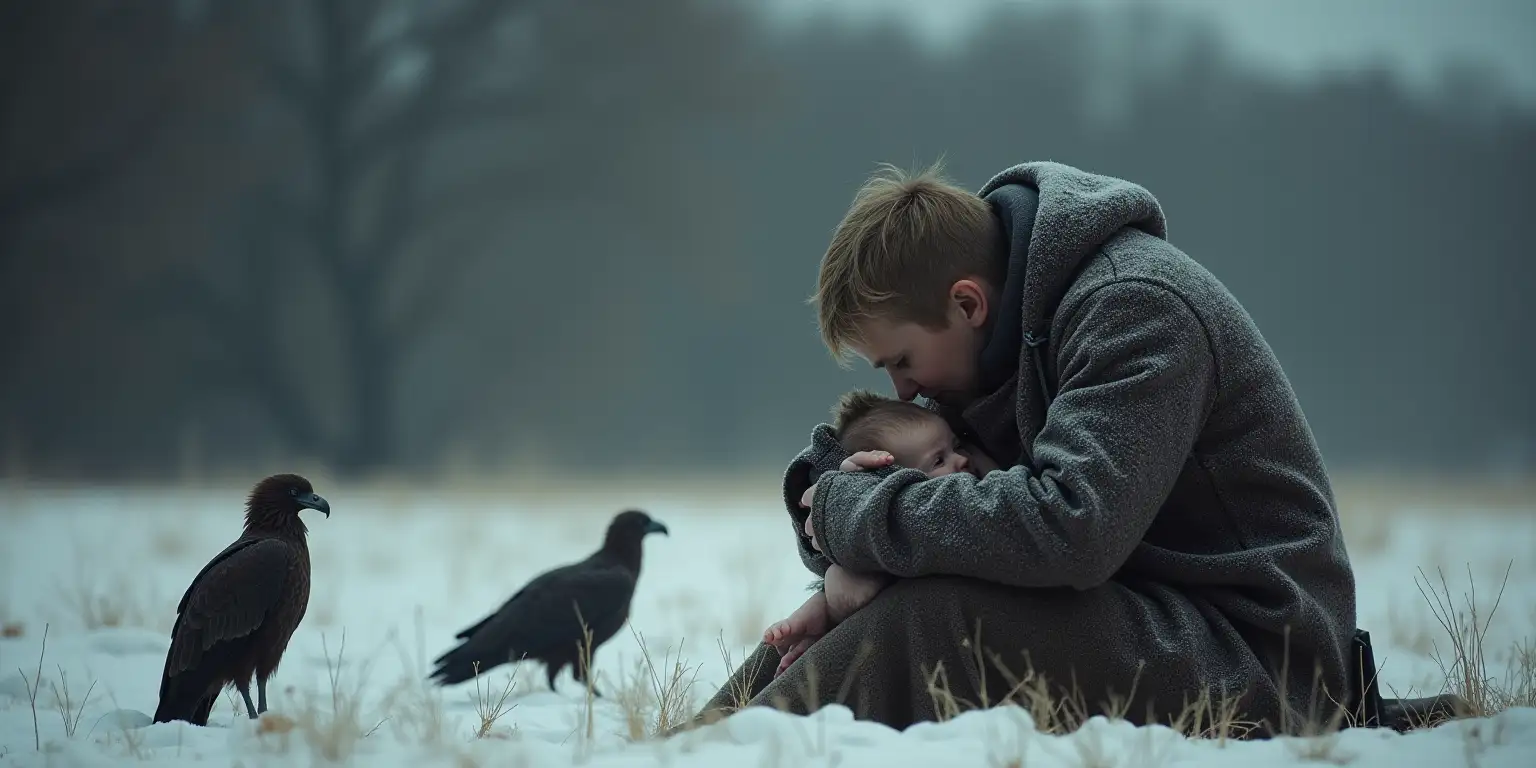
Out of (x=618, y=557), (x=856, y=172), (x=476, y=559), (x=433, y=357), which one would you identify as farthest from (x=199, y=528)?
(x=856, y=172)

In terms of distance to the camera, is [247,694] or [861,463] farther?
[247,694]

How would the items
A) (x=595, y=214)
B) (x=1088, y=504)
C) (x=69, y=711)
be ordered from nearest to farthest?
(x=1088, y=504), (x=69, y=711), (x=595, y=214)

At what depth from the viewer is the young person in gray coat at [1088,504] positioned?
2562mm

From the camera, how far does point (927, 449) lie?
3.19 meters

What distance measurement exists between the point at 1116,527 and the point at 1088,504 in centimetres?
8

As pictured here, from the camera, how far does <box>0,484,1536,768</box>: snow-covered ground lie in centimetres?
254

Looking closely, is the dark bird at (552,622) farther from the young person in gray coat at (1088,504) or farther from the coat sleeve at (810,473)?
the young person in gray coat at (1088,504)

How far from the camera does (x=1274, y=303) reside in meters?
22.5

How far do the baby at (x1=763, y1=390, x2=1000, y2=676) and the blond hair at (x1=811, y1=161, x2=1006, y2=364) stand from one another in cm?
27

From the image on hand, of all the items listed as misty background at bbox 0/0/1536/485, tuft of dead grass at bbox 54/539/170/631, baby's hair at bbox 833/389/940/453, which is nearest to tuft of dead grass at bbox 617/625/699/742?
baby's hair at bbox 833/389/940/453

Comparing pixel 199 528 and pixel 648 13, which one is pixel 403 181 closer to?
pixel 648 13

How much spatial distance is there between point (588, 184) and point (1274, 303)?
37.3 feet

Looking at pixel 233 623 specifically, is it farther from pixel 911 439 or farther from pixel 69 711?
pixel 911 439

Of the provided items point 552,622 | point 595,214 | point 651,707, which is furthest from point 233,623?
point 595,214
